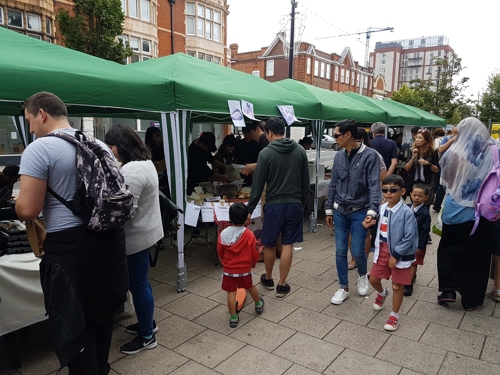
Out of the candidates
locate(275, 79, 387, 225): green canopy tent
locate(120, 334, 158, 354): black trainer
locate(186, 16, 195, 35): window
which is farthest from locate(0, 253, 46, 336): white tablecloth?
locate(186, 16, 195, 35): window

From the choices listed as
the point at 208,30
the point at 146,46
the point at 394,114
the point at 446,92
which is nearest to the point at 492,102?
the point at 446,92

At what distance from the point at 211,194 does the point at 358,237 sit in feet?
7.45

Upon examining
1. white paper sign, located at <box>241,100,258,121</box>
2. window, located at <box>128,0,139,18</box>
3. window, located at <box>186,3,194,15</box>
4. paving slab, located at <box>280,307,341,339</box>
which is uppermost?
window, located at <box>186,3,194,15</box>

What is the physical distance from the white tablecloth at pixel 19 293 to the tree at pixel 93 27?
11327 millimetres

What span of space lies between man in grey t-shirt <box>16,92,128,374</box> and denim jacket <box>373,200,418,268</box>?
86.8 inches

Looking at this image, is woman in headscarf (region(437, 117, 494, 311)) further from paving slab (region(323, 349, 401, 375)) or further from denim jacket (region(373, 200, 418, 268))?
paving slab (region(323, 349, 401, 375))

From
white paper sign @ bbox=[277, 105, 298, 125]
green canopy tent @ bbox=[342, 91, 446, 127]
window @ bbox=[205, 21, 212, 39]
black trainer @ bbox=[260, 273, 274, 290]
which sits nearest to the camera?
black trainer @ bbox=[260, 273, 274, 290]

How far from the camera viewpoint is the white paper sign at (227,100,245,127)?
14.4 feet

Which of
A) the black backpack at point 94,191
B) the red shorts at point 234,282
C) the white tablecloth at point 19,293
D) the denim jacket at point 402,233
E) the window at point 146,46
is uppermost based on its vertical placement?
the window at point 146,46

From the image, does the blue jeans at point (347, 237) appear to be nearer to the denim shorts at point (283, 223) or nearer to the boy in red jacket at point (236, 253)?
the denim shorts at point (283, 223)

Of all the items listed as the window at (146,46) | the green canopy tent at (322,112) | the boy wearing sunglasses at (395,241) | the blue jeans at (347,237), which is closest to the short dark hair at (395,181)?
the boy wearing sunglasses at (395,241)

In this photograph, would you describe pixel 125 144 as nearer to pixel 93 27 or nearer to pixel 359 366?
pixel 359 366

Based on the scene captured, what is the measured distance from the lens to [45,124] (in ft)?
6.40

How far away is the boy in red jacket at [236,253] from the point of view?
3.11 meters
